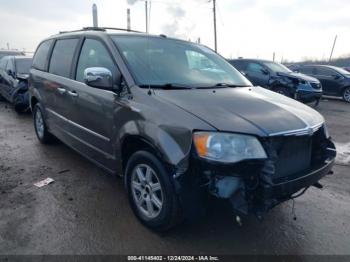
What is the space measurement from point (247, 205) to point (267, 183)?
0.22 metres

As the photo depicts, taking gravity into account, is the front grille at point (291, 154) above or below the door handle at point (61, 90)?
below

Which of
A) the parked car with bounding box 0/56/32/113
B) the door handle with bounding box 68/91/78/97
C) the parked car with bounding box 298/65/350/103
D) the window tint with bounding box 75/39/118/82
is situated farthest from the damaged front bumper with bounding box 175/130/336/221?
the parked car with bounding box 298/65/350/103

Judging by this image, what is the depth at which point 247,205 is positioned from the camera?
7.68 ft

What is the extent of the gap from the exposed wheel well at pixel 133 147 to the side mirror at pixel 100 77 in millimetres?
557

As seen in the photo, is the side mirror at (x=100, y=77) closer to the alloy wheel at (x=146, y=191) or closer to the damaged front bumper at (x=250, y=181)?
the alloy wheel at (x=146, y=191)

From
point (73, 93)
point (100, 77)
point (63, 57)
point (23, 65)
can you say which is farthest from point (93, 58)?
point (23, 65)

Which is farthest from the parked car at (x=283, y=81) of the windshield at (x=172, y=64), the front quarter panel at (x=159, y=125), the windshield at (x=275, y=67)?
the front quarter panel at (x=159, y=125)

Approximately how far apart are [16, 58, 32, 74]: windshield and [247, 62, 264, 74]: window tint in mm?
7467

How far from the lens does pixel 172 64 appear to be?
11.4 feet

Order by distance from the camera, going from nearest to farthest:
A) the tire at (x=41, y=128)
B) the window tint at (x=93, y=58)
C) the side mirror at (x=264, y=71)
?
1. the window tint at (x=93, y=58)
2. the tire at (x=41, y=128)
3. the side mirror at (x=264, y=71)

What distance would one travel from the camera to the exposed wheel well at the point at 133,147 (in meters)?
2.79

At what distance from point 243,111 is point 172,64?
115cm

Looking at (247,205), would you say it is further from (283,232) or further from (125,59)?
(125,59)

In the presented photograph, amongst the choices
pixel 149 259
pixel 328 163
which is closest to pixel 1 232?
pixel 149 259
